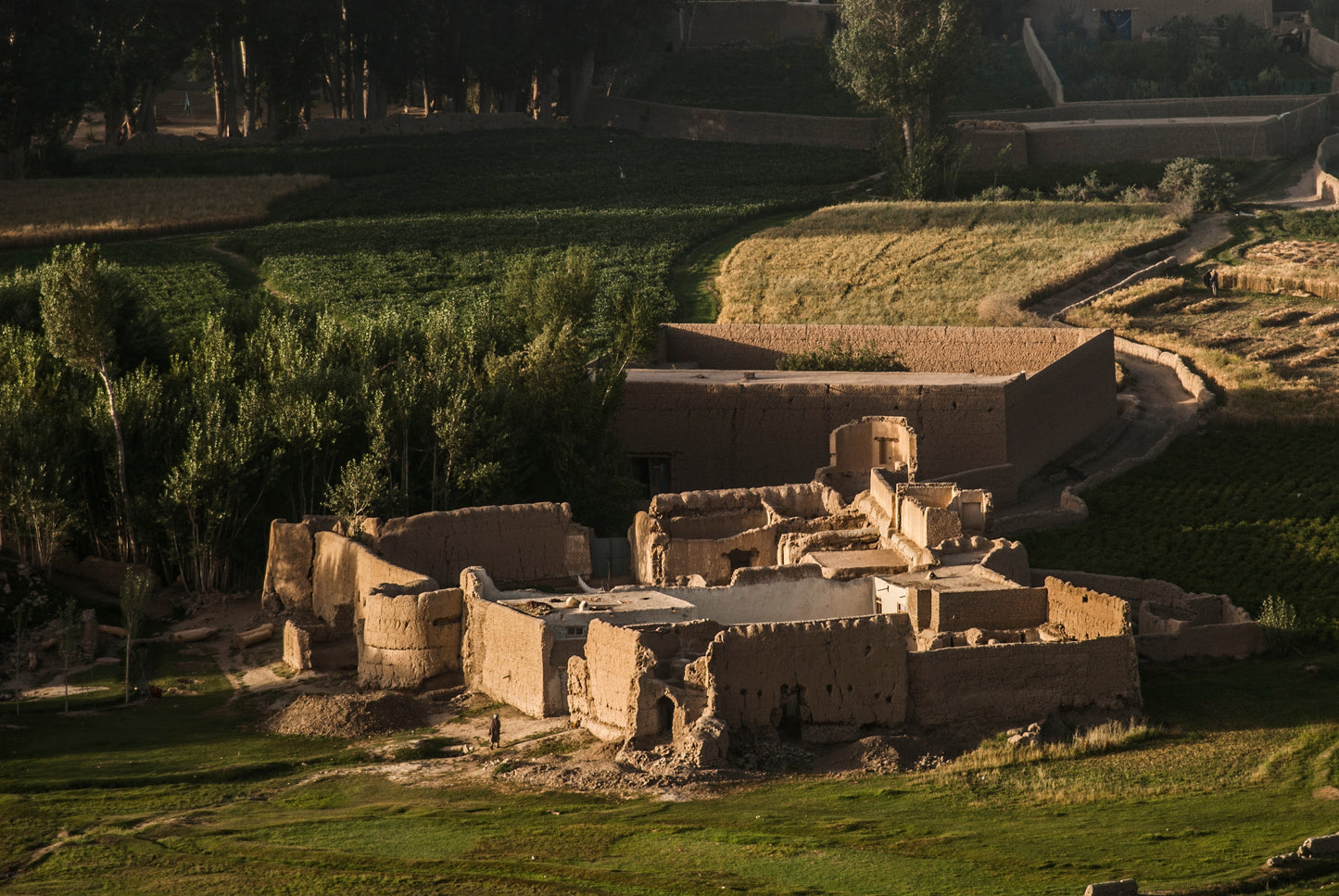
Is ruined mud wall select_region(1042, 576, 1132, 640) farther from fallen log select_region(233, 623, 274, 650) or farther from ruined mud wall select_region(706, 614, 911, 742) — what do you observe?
fallen log select_region(233, 623, 274, 650)

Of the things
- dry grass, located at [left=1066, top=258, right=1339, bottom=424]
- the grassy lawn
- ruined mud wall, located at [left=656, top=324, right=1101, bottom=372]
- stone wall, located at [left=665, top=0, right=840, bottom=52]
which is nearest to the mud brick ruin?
the grassy lawn

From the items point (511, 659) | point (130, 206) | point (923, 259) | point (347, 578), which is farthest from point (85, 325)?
point (923, 259)

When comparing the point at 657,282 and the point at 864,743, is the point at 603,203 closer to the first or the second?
the point at 657,282

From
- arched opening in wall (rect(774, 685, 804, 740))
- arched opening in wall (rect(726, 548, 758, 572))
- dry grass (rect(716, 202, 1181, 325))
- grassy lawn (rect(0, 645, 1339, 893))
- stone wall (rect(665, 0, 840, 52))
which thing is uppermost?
stone wall (rect(665, 0, 840, 52))

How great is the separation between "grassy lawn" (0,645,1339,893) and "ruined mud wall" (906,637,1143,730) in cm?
110

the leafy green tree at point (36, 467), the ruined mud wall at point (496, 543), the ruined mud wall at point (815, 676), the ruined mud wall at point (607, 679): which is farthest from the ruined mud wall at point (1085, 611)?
the leafy green tree at point (36, 467)

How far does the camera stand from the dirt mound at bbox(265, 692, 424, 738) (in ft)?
98.4

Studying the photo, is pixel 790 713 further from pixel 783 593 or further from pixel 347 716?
pixel 347 716

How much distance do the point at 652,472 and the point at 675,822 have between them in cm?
2248

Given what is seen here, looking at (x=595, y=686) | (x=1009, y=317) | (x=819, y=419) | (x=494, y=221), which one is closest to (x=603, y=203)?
(x=494, y=221)

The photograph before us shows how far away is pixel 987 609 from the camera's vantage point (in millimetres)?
31609

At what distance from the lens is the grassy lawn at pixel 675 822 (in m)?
22.8

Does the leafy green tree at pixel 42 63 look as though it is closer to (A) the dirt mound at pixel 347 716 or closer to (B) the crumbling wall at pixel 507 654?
(B) the crumbling wall at pixel 507 654

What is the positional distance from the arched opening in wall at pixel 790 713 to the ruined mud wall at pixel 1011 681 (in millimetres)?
1609
